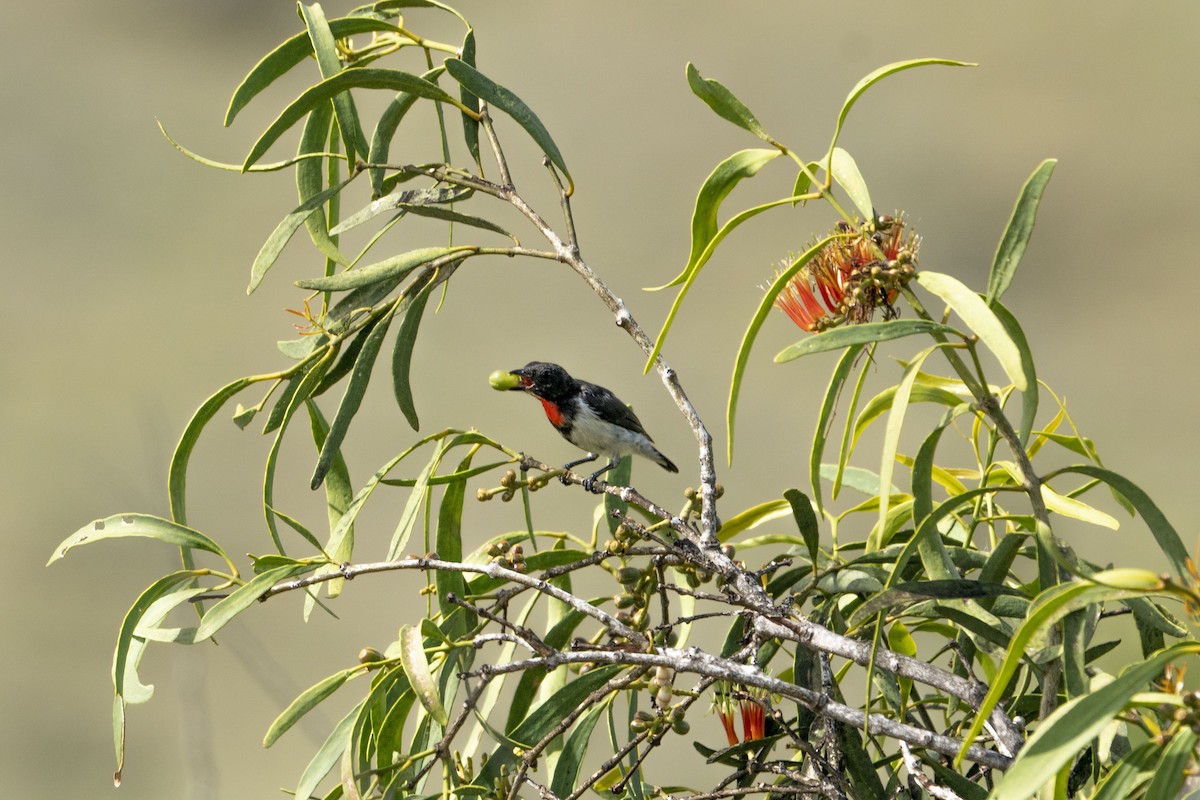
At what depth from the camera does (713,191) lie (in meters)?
0.92

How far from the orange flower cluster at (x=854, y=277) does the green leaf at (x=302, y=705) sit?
498 millimetres

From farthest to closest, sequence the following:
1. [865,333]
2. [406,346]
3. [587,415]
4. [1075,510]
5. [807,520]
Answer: [587,415] → [406,346] → [1075,510] → [807,520] → [865,333]

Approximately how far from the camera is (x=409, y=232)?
6.74 meters

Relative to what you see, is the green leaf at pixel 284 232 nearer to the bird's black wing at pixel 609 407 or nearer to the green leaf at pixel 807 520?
the green leaf at pixel 807 520

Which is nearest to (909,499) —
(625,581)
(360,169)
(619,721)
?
(625,581)

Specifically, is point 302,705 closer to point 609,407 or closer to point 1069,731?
point 1069,731

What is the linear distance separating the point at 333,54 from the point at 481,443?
39cm

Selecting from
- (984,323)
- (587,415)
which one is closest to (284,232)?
(984,323)

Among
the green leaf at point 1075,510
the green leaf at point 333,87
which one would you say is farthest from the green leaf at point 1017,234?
the green leaf at point 333,87

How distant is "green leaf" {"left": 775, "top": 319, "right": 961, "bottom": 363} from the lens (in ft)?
2.40

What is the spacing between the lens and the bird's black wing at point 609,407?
7.88 ft

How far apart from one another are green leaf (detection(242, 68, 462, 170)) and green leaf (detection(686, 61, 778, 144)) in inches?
12.3

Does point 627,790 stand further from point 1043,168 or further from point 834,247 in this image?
point 1043,168

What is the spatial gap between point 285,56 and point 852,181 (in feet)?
2.03
